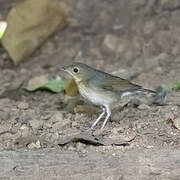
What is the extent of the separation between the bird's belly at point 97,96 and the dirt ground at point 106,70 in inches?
9.9

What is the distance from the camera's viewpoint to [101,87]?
19.8 ft

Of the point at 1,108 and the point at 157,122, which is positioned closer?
the point at 157,122

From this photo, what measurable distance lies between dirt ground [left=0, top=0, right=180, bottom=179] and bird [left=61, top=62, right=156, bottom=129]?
8.9 inches

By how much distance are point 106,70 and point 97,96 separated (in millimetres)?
2113

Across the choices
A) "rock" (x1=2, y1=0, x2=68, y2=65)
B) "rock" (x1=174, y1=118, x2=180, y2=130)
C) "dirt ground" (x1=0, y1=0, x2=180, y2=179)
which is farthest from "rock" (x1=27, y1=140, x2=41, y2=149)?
A: "rock" (x1=2, y1=0, x2=68, y2=65)

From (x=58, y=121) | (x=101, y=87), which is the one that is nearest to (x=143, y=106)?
(x=101, y=87)

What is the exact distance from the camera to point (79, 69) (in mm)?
6207

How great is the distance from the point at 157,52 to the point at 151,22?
686mm

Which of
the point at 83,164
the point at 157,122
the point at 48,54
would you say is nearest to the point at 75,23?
the point at 48,54

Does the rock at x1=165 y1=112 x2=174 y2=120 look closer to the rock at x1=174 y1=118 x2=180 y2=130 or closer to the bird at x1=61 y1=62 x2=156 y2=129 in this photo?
the rock at x1=174 y1=118 x2=180 y2=130

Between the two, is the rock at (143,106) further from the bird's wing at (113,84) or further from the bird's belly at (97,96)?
the bird's belly at (97,96)

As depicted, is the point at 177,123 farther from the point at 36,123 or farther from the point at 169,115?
the point at 36,123

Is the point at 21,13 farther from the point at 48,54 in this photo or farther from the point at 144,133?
the point at 144,133

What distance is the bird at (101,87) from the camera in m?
5.99
